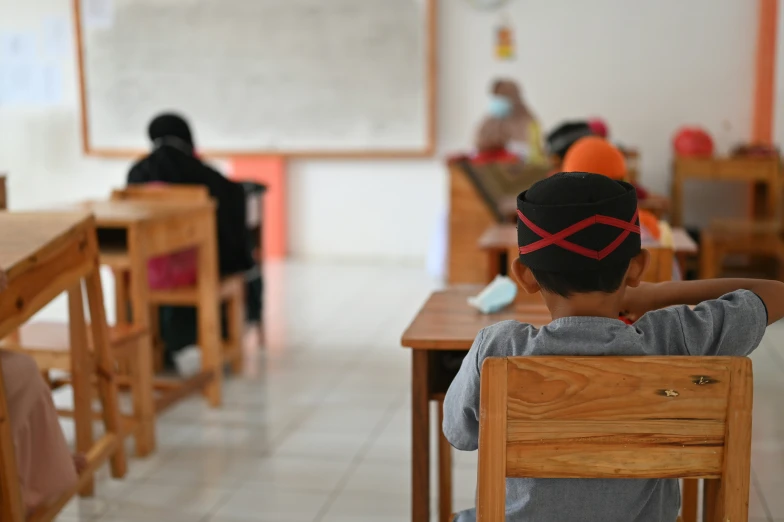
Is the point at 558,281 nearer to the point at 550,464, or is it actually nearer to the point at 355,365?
the point at 550,464

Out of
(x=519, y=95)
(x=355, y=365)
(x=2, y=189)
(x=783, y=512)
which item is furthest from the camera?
(x=519, y=95)

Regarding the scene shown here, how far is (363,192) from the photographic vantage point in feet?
21.6

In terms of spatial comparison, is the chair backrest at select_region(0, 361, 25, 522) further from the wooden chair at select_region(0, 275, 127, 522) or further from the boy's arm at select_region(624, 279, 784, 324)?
the boy's arm at select_region(624, 279, 784, 324)

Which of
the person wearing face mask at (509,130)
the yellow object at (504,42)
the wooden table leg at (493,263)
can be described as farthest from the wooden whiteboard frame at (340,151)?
the wooden table leg at (493,263)

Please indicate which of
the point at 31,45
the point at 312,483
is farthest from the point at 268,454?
the point at 31,45

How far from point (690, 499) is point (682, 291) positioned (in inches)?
34.1

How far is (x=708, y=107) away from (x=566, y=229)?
5.26 metres

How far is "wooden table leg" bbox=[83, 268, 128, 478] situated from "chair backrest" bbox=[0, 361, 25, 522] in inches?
22.8

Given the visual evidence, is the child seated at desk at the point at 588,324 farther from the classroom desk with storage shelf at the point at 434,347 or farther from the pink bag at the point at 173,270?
the pink bag at the point at 173,270

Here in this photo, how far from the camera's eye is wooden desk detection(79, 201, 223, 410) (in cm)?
284

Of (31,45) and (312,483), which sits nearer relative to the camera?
(312,483)

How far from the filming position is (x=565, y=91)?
611cm

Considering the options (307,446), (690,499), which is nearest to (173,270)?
(307,446)

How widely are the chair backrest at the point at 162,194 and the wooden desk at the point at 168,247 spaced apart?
0.07 meters
